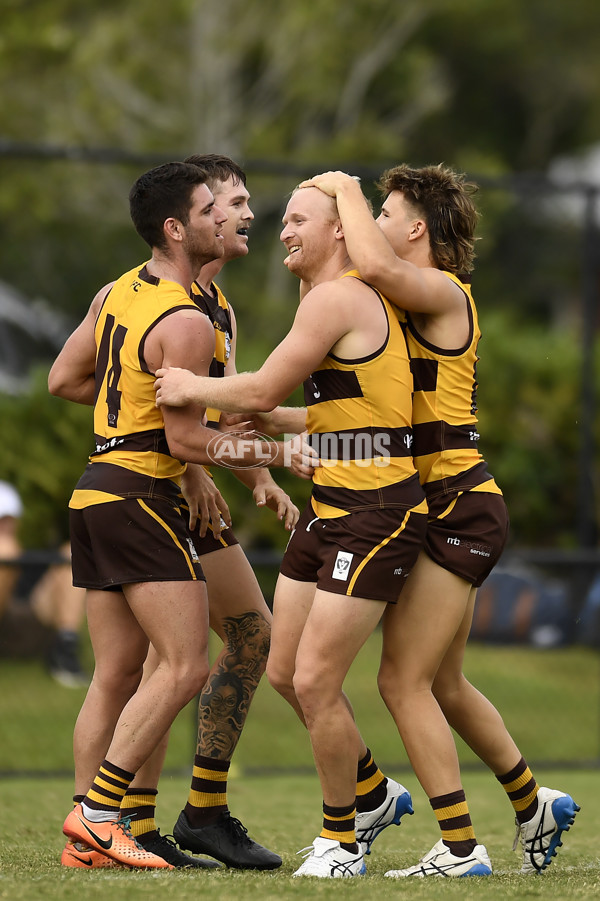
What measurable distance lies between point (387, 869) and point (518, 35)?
28666 mm

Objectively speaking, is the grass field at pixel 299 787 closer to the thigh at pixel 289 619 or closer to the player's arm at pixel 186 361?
the thigh at pixel 289 619

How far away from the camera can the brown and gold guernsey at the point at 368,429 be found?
4086 millimetres

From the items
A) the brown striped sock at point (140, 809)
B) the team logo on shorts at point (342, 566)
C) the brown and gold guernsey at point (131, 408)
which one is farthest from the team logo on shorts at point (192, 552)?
the brown striped sock at point (140, 809)

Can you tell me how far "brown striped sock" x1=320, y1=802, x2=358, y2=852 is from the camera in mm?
4129

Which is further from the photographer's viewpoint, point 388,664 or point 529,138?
point 529,138

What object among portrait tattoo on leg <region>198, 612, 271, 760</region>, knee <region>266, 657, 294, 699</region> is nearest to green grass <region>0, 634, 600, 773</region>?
portrait tattoo on leg <region>198, 612, 271, 760</region>

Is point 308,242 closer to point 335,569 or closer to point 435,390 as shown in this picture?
point 435,390

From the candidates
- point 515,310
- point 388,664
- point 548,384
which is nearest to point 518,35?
point 515,310

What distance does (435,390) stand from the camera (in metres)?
4.27

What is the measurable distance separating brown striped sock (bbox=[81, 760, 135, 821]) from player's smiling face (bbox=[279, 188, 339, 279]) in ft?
5.85

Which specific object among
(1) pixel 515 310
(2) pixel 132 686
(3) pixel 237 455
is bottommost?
(2) pixel 132 686

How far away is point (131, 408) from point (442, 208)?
4.11 feet

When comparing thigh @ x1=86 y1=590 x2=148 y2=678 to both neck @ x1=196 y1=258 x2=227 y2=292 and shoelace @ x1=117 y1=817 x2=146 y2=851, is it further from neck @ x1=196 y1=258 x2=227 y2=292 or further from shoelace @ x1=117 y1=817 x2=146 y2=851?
neck @ x1=196 y1=258 x2=227 y2=292

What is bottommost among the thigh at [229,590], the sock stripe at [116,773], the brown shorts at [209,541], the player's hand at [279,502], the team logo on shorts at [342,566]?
the sock stripe at [116,773]
